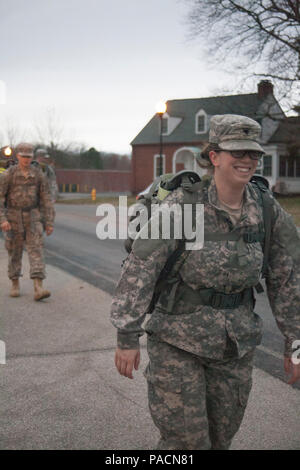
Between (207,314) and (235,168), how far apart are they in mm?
701

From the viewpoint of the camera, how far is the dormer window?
132ft

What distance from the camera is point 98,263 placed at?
35.0 feet

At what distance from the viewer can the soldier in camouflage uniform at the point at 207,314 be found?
2469 mm

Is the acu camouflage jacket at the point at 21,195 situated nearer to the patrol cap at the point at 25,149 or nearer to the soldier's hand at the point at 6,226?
the soldier's hand at the point at 6,226

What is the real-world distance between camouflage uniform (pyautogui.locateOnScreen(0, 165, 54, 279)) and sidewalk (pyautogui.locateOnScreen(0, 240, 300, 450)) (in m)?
1.25

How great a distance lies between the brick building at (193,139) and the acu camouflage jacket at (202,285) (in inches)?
1240

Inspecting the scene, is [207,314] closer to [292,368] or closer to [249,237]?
[249,237]

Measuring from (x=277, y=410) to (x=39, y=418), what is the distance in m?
1.65

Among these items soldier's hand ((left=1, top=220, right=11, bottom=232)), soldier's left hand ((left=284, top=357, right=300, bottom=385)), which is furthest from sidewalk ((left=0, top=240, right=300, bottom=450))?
soldier's hand ((left=1, top=220, right=11, bottom=232))

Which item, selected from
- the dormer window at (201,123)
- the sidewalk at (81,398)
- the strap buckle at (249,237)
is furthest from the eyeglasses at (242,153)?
the dormer window at (201,123)

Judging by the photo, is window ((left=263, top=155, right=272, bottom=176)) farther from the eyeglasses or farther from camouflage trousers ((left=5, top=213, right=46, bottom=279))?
the eyeglasses

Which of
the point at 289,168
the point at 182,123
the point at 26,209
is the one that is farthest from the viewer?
the point at 182,123

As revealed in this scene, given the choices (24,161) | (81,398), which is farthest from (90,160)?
(81,398)

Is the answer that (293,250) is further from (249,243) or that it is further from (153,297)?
(153,297)
